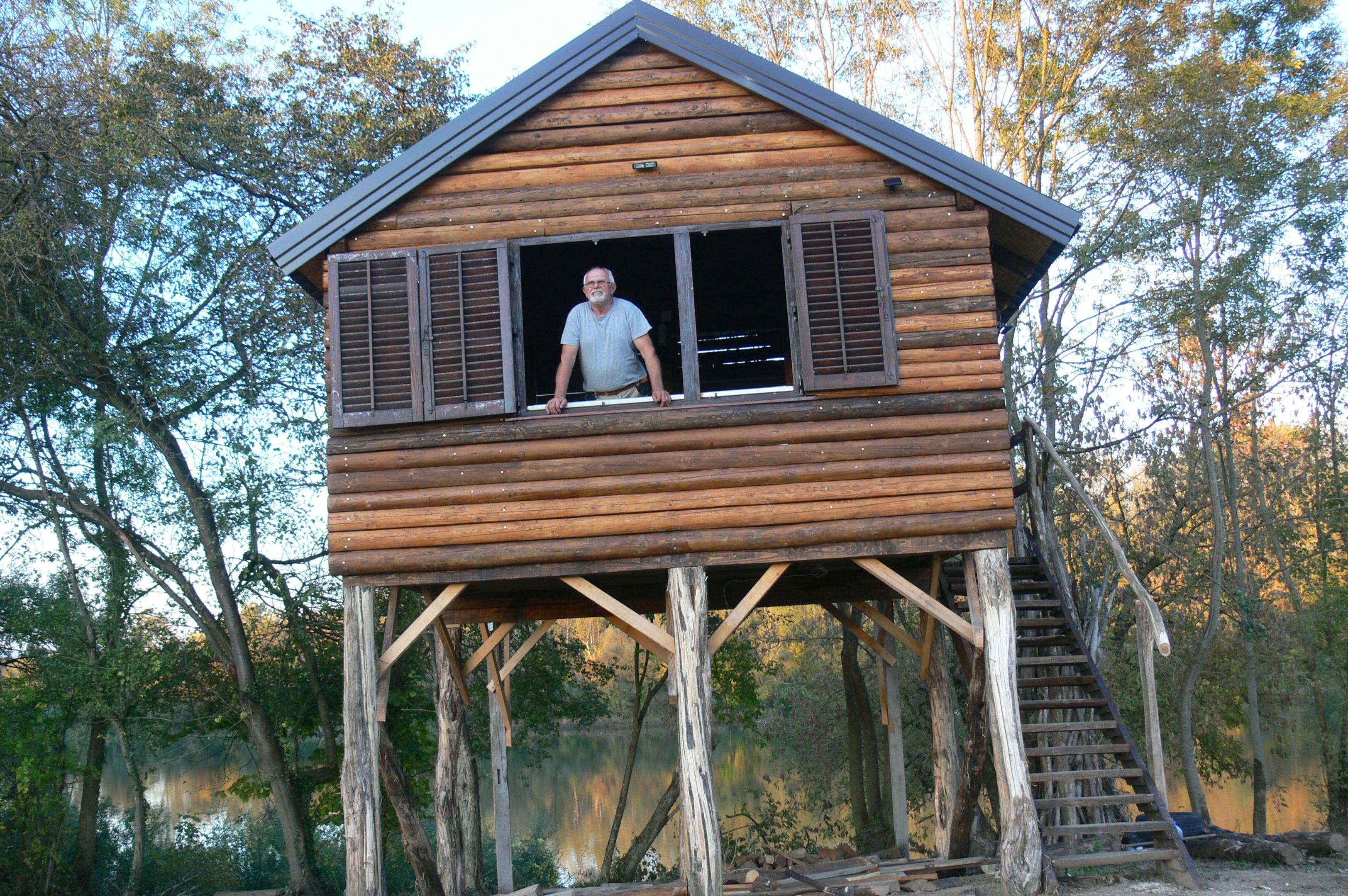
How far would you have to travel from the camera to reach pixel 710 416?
7844 millimetres

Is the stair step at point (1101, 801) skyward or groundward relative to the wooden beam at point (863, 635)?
groundward

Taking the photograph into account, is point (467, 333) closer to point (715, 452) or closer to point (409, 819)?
point (715, 452)

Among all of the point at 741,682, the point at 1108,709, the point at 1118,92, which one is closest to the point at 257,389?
the point at 741,682

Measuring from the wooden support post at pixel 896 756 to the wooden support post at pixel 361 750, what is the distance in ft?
16.7

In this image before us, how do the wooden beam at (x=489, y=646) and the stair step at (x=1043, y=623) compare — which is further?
the wooden beam at (x=489, y=646)

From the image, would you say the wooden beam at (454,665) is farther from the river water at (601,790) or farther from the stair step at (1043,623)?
the river water at (601,790)

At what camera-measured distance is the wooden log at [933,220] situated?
26.6 feet

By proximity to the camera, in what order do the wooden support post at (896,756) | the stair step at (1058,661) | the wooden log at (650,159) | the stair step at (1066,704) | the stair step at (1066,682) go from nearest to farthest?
the wooden log at (650,159), the stair step at (1066,704), the stair step at (1058,661), the stair step at (1066,682), the wooden support post at (896,756)

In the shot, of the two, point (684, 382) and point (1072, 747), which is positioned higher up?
point (684, 382)

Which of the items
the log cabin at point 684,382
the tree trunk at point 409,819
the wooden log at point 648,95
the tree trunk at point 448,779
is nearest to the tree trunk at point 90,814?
the tree trunk at point 448,779

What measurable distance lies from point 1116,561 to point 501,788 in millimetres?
→ 6251

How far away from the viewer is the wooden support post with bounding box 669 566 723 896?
7535 mm

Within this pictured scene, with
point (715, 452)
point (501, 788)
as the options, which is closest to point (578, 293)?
point (715, 452)

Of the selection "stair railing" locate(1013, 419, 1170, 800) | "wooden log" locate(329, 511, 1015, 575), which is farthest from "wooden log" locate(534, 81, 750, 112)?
"stair railing" locate(1013, 419, 1170, 800)
